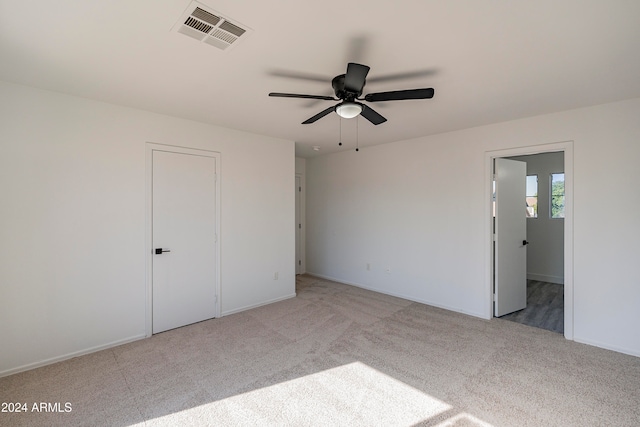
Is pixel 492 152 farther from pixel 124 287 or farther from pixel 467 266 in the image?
pixel 124 287

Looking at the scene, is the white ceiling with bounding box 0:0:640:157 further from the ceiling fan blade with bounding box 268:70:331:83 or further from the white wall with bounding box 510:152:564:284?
the white wall with bounding box 510:152:564:284

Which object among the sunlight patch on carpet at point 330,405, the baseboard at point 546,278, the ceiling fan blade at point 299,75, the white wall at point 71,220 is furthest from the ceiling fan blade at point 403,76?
the baseboard at point 546,278

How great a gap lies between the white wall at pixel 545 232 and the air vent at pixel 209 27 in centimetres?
580

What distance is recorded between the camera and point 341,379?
2.44 meters

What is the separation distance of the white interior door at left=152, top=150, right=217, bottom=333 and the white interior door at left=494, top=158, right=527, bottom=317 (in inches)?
151

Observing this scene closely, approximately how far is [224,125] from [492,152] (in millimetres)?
3575

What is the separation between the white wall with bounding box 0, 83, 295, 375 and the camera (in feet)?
8.33

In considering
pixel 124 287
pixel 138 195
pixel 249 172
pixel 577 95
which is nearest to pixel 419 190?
pixel 577 95

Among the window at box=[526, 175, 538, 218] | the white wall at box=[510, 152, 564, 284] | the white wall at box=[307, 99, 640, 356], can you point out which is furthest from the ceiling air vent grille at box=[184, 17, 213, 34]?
the window at box=[526, 175, 538, 218]

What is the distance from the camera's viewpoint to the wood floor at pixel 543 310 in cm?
365

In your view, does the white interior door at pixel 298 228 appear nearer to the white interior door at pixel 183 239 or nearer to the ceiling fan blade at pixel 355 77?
the white interior door at pixel 183 239

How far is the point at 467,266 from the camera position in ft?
13.1

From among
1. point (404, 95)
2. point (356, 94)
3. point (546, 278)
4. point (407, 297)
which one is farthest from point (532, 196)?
point (356, 94)

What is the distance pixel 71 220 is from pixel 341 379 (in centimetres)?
299
